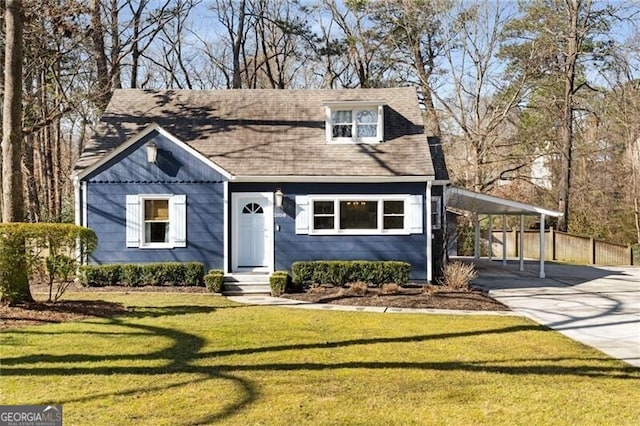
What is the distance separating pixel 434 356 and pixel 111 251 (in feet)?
33.3

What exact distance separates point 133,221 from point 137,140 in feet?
7.10

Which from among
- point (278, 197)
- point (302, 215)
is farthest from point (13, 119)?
point (302, 215)

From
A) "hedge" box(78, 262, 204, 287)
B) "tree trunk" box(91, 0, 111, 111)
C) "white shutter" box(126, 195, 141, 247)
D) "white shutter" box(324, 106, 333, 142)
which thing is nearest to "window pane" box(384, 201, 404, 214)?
"white shutter" box(324, 106, 333, 142)

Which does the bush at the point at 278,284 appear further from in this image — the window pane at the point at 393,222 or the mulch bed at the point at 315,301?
the window pane at the point at 393,222

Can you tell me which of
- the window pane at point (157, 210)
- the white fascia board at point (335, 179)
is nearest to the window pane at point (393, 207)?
the white fascia board at point (335, 179)

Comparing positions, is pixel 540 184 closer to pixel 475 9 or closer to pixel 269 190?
pixel 475 9

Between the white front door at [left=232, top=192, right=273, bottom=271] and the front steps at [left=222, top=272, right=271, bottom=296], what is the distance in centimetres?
59

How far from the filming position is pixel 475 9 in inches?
950

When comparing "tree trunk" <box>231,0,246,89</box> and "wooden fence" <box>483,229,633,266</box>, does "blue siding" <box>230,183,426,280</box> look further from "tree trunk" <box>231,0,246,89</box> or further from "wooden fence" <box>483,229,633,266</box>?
"tree trunk" <box>231,0,246,89</box>

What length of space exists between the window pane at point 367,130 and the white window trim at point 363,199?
Answer: 235 centimetres

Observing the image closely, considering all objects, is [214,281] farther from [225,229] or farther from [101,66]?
[101,66]

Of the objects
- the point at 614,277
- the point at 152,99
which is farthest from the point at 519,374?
the point at 152,99

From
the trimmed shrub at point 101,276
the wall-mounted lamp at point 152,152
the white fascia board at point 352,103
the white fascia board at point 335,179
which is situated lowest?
the trimmed shrub at point 101,276

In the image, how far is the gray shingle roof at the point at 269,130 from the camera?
14.7m
